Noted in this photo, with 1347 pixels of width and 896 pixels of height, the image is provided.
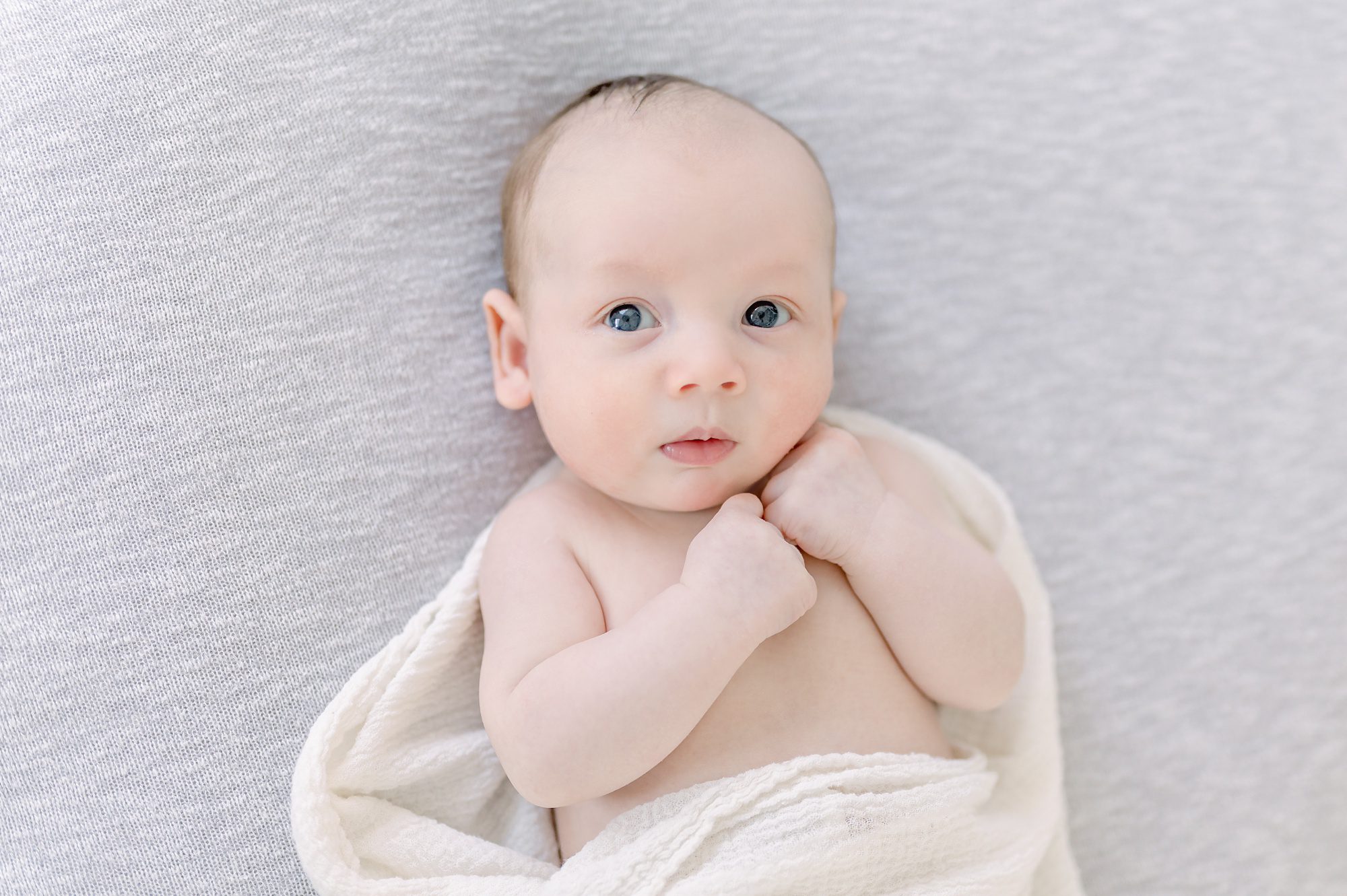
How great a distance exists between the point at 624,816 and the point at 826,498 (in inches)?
14.1

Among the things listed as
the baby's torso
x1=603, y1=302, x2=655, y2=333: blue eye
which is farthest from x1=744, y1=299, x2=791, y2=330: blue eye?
the baby's torso

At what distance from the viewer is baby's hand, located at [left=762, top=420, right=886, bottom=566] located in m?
1.04

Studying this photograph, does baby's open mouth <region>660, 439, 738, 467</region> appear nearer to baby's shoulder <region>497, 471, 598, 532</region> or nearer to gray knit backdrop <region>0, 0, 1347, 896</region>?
baby's shoulder <region>497, 471, 598, 532</region>

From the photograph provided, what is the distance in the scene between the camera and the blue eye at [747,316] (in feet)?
3.24

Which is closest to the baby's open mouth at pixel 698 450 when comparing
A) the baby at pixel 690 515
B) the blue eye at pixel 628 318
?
the baby at pixel 690 515

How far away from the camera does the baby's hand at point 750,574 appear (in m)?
0.96

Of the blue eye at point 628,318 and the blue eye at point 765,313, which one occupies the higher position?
the blue eye at point 628,318

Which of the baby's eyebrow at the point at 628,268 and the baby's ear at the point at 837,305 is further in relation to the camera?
the baby's ear at the point at 837,305

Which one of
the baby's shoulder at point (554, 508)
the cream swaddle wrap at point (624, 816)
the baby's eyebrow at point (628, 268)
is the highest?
the baby's eyebrow at point (628, 268)

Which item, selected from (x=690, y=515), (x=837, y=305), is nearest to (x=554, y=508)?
(x=690, y=515)

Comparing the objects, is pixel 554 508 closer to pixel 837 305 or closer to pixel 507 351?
pixel 507 351

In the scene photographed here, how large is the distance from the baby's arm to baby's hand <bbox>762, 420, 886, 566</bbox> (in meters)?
0.14

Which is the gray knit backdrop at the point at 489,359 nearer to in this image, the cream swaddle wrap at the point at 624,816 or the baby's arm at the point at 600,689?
the cream swaddle wrap at the point at 624,816

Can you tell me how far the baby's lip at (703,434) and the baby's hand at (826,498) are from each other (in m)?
0.11
